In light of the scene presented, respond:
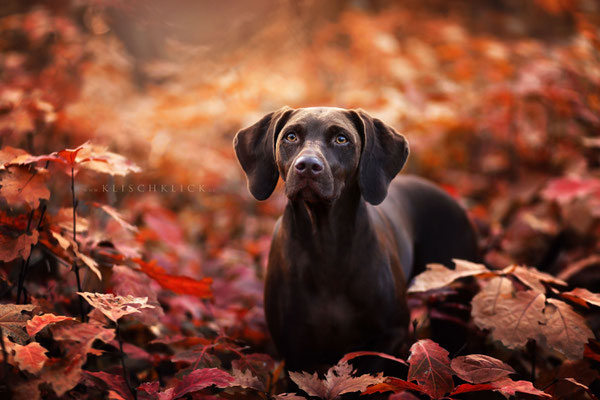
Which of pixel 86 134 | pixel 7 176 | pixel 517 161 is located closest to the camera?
pixel 7 176

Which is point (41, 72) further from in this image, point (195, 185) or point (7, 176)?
point (7, 176)

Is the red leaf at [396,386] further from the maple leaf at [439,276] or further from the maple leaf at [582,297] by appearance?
the maple leaf at [582,297]

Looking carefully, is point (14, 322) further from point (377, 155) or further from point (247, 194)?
point (247, 194)

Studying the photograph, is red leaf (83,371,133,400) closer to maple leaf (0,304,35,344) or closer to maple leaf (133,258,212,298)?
maple leaf (0,304,35,344)

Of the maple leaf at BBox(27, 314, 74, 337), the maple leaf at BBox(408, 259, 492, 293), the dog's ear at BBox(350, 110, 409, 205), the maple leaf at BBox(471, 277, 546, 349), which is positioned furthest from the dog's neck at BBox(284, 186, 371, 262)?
the maple leaf at BBox(27, 314, 74, 337)

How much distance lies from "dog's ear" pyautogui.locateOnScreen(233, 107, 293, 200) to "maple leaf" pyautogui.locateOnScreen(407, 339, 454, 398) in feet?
3.45

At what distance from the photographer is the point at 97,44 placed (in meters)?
6.45

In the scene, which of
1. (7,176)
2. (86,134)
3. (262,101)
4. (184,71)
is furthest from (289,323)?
(184,71)

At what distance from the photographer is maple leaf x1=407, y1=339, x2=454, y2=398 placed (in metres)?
1.82

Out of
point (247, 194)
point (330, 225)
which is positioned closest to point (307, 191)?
point (330, 225)

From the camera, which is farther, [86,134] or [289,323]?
[86,134]

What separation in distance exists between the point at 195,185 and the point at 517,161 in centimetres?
366

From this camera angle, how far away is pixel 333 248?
245cm

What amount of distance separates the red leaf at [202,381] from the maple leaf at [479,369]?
2.80 ft
